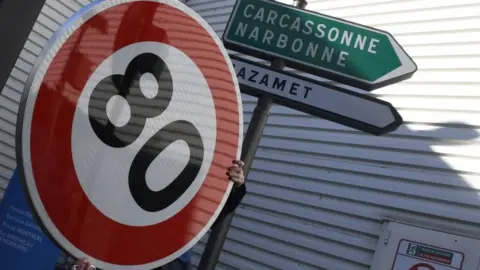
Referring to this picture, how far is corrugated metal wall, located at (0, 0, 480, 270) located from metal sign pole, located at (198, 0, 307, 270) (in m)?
2.57

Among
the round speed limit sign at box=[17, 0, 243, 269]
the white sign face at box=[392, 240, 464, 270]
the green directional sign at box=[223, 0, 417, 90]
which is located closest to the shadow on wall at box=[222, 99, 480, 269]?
the white sign face at box=[392, 240, 464, 270]

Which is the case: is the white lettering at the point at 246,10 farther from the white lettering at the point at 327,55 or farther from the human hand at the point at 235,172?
the human hand at the point at 235,172

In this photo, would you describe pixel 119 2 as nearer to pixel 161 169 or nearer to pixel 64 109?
pixel 64 109

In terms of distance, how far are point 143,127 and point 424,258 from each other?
146 inches

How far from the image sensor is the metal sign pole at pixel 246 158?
86.8 inches

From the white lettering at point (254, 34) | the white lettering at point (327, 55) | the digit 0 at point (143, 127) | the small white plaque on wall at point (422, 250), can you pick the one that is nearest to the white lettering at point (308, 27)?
the white lettering at point (327, 55)

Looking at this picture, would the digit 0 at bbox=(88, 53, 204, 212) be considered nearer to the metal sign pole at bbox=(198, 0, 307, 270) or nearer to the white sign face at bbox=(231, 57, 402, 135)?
the metal sign pole at bbox=(198, 0, 307, 270)

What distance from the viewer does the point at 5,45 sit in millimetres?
1564

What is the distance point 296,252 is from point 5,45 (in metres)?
4.52

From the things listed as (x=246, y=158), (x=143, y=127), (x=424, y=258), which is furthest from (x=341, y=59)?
(x=424, y=258)

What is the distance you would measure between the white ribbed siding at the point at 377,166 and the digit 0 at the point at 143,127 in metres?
3.53

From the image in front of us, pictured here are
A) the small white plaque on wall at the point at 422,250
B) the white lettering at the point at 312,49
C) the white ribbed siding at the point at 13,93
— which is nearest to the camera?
the white lettering at the point at 312,49

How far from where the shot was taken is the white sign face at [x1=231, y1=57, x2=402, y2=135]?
245 cm

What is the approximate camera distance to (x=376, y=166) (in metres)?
5.31
